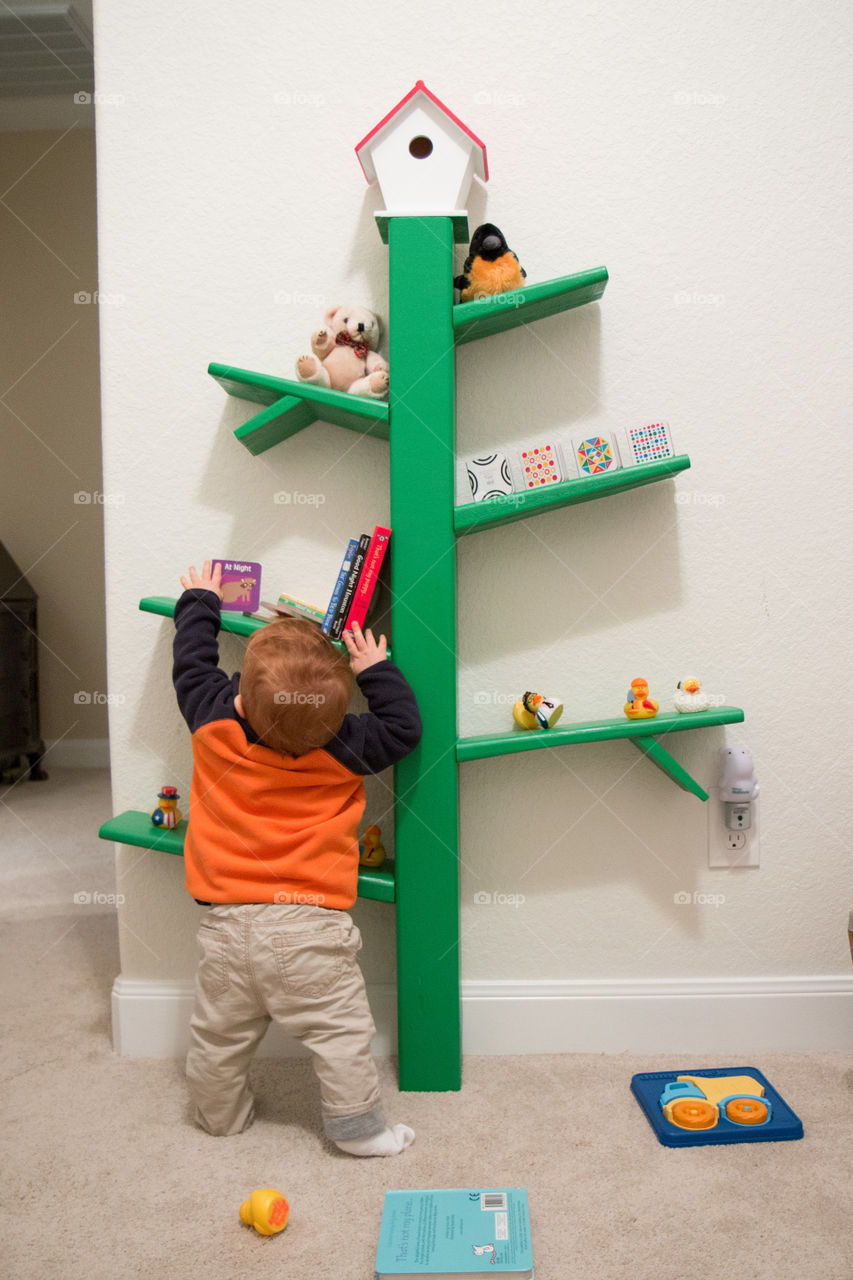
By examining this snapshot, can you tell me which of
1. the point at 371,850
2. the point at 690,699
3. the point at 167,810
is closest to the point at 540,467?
the point at 690,699

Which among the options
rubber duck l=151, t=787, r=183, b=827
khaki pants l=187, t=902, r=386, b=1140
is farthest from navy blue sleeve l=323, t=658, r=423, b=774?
rubber duck l=151, t=787, r=183, b=827

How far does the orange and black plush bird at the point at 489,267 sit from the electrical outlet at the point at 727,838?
0.88 meters

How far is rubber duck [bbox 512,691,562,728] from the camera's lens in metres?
1.42

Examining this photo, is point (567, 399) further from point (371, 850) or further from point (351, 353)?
point (371, 850)

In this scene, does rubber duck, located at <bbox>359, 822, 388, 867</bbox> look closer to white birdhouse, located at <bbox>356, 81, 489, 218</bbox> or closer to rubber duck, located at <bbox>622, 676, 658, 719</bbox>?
rubber duck, located at <bbox>622, 676, 658, 719</bbox>

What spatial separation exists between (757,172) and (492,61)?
46cm

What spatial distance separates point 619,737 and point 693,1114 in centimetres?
54

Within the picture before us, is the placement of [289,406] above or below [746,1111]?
above

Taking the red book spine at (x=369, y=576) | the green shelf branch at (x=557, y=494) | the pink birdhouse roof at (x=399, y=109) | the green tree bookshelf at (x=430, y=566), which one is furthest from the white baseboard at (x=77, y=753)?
the pink birdhouse roof at (x=399, y=109)

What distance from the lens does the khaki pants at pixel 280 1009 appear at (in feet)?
4.08

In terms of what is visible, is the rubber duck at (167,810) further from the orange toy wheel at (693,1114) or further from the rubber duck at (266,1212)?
the orange toy wheel at (693,1114)

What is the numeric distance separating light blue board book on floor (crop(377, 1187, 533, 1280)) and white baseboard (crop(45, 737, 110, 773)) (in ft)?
9.51

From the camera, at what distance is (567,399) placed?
148 centimetres

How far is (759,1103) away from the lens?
4.26ft
